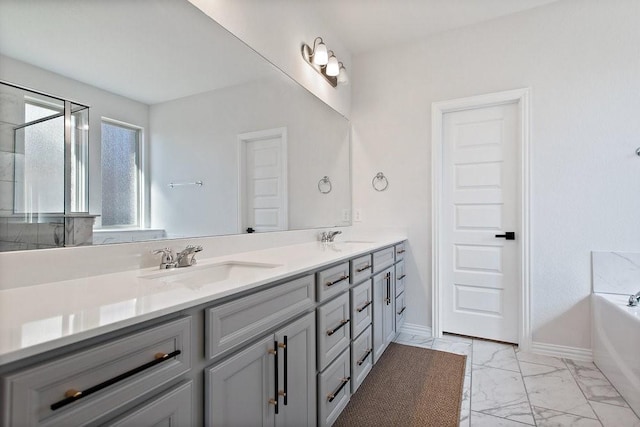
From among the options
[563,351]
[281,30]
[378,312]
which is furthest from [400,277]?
[281,30]

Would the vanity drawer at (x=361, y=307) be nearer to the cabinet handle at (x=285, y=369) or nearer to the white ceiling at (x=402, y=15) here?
the cabinet handle at (x=285, y=369)

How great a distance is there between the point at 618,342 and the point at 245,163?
2386mm

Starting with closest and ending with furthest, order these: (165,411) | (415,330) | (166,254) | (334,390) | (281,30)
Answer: (165,411) → (166,254) → (334,390) → (281,30) → (415,330)

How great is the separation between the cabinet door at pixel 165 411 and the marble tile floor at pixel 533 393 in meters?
1.43

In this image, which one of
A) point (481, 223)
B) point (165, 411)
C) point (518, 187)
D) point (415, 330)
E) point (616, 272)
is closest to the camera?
point (165, 411)

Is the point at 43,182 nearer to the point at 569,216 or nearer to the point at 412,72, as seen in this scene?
the point at 412,72

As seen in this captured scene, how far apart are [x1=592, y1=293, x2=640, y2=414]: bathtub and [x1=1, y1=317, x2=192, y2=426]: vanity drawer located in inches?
86.8

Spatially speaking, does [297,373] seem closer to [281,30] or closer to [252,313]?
[252,313]

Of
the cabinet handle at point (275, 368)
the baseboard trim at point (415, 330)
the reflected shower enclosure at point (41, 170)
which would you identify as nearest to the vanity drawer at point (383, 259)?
the baseboard trim at point (415, 330)

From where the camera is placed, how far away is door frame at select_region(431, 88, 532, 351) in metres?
2.40

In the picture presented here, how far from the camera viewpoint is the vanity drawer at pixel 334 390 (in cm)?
139

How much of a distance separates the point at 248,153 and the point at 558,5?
8.30 feet

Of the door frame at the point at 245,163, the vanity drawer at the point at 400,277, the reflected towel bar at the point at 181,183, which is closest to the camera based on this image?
the reflected towel bar at the point at 181,183

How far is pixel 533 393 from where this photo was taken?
1862 millimetres
